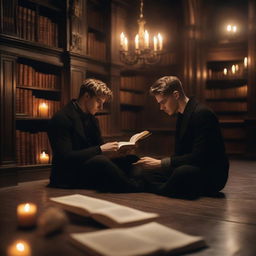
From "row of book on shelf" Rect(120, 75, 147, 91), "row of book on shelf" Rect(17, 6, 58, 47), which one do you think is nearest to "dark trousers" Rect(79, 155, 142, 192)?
"row of book on shelf" Rect(17, 6, 58, 47)

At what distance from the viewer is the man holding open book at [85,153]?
3.66m

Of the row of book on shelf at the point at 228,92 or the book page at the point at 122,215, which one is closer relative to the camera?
the book page at the point at 122,215

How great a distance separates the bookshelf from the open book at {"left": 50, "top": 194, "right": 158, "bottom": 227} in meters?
5.95

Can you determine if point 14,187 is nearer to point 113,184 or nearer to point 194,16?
point 113,184

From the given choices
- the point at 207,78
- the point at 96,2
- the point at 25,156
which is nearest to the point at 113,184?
the point at 25,156

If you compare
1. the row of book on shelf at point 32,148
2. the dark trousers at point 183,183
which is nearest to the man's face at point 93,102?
the dark trousers at point 183,183

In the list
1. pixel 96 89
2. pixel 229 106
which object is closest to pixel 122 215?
pixel 96 89

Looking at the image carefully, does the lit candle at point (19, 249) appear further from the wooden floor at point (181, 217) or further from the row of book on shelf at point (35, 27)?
the row of book on shelf at point (35, 27)

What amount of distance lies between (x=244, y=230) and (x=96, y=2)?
191 inches

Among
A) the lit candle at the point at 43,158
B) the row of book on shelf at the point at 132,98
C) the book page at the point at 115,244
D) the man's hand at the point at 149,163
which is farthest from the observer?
the row of book on shelf at the point at 132,98

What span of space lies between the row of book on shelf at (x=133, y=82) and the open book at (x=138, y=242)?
570 centimetres

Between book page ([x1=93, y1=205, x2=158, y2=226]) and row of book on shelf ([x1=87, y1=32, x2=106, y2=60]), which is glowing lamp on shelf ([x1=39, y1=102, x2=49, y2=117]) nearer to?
row of book on shelf ([x1=87, y1=32, x2=106, y2=60])

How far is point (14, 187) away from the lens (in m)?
4.23

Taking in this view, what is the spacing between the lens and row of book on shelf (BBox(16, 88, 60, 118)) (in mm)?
4719
